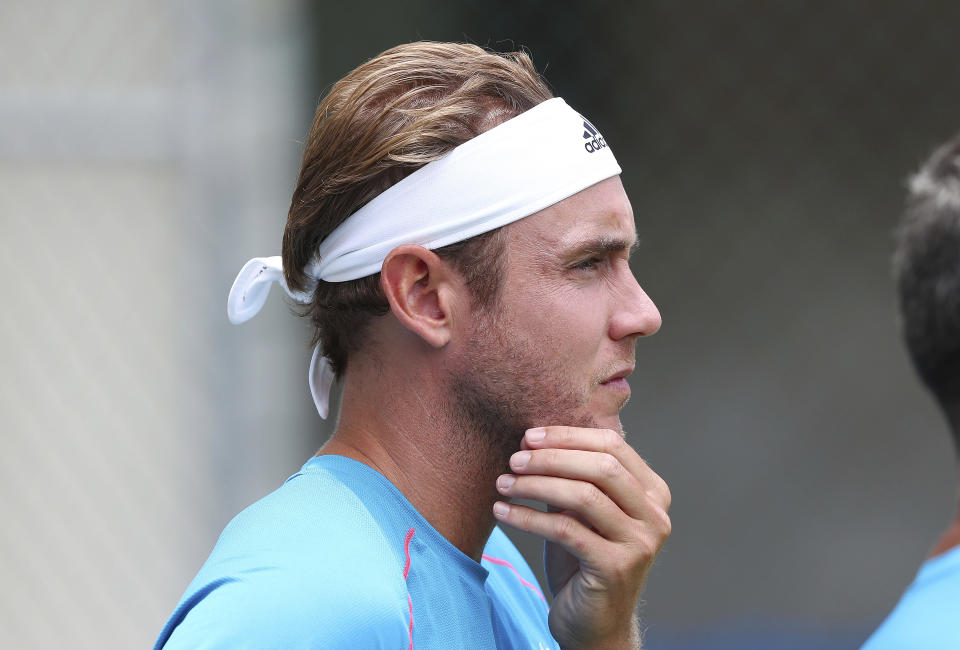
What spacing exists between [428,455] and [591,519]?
330 millimetres

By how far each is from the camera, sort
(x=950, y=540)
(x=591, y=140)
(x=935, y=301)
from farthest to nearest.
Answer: (x=935, y=301) < (x=950, y=540) < (x=591, y=140)

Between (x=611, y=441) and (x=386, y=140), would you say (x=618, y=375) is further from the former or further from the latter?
(x=386, y=140)

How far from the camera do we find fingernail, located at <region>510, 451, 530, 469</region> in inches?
77.4

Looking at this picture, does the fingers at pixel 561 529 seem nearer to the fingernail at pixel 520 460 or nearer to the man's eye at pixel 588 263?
the fingernail at pixel 520 460

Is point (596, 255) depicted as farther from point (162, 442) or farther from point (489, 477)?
point (162, 442)

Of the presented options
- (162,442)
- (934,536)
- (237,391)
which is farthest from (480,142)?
(934,536)

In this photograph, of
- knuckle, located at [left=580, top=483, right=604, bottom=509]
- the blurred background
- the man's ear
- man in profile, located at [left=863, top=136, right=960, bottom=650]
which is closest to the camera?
knuckle, located at [left=580, top=483, right=604, bottom=509]

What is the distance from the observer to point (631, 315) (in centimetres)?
211

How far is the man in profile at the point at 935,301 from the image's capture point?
2275mm

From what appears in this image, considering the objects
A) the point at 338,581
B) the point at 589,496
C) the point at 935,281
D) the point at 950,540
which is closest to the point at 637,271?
the point at 935,281

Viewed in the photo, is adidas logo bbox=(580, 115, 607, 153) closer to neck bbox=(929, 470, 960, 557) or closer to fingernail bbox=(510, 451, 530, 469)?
fingernail bbox=(510, 451, 530, 469)

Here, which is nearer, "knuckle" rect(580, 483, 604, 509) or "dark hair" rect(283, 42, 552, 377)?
"knuckle" rect(580, 483, 604, 509)

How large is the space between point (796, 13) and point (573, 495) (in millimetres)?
4895

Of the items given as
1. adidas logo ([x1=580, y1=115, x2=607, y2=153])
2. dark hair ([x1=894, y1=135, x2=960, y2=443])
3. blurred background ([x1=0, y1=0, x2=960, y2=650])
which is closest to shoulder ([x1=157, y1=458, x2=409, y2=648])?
adidas logo ([x1=580, y1=115, x2=607, y2=153])
